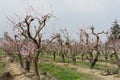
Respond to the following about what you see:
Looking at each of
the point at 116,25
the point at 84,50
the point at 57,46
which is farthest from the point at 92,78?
the point at 116,25

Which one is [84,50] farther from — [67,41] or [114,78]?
[114,78]

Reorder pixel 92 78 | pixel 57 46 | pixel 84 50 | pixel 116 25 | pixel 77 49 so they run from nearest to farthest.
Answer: pixel 92 78 < pixel 84 50 < pixel 77 49 < pixel 57 46 < pixel 116 25

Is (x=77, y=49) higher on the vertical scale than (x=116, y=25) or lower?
lower

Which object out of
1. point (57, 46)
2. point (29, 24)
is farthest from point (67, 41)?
point (29, 24)

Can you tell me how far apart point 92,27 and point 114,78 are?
32.8 feet

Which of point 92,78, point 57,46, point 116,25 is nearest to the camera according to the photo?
point 92,78

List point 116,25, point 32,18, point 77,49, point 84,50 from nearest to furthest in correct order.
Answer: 1. point 32,18
2. point 84,50
3. point 77,49
4. point 116,25

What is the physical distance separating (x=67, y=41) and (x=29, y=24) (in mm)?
34687

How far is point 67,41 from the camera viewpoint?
58562mm

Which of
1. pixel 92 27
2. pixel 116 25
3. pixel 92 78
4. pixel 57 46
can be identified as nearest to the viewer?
pixel 92 78

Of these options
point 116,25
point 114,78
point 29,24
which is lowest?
point 114,78

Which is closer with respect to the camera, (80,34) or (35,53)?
(35,53)

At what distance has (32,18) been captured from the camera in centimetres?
2386

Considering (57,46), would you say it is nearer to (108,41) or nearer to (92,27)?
(108,41)
